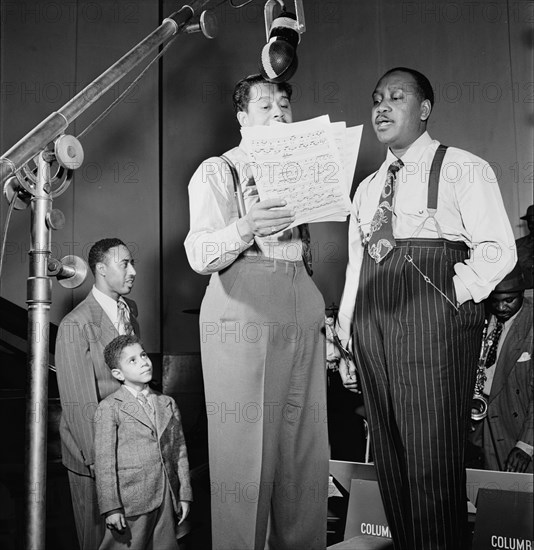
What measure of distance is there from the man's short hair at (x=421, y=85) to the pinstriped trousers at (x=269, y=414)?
22.8 inches

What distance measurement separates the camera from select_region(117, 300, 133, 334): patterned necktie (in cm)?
227

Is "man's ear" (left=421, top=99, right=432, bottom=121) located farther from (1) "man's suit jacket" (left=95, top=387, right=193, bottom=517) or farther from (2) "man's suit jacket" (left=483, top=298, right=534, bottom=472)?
(1) "man's suit jacket" (left=95, top=387, right=193, bottom=517)

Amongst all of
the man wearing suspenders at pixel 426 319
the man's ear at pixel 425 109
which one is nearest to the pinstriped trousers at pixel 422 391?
the man wearing suspenders at pixel 426 319

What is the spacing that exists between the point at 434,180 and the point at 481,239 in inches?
7.8

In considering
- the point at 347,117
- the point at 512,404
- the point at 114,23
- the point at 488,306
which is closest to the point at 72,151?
the point at 114,23

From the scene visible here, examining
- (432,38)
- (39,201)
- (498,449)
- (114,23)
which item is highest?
(114,23)

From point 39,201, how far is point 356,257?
2.87ft

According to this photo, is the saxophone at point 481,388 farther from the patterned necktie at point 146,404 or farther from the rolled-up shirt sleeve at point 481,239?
the patterned necktie at point 146,404

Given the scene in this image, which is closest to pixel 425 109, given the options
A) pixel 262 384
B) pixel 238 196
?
pixel 238 196

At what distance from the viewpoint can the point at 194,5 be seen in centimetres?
234

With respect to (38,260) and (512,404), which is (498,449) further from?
(38,260)

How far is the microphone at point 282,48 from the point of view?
2.18 m

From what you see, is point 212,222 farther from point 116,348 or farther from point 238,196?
→ point 116,348

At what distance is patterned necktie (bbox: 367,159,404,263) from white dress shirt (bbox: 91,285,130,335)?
0.76 m
